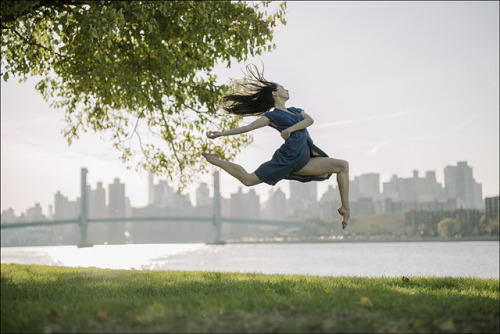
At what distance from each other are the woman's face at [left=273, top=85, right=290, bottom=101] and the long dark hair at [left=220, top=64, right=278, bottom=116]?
6 cm

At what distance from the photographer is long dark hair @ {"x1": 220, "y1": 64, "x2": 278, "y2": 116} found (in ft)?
23.7

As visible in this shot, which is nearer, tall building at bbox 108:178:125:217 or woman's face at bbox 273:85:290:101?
woman's face at bbox 273:85:290:101

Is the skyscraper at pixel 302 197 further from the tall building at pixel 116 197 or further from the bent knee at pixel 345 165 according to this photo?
the bent knee at pixel 345 165

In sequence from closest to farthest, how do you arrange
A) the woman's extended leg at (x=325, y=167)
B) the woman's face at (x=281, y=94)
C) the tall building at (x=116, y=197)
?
the woman's extended leg at (x=325, y=167) < the woman's face at (x=281, y=94) < the tall building at (x=116, y=197)

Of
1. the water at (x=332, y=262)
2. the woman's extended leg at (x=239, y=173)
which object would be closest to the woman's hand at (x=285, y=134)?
the woman's extended leg at (x=239, y=173)

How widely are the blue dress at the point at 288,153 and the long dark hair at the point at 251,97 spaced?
0.42 metres

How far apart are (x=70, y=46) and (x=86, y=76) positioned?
1.51m

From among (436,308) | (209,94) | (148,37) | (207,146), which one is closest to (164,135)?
(207,146)

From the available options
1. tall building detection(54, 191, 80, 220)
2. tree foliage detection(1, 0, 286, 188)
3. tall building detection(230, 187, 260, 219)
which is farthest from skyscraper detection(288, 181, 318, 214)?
tree foliage detection(1, 0, 286, 188)

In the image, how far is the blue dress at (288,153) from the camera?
6.62m

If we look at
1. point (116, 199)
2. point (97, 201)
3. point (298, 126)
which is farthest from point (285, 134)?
point (97, 201)

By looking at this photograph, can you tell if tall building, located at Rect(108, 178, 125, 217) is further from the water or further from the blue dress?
the blue dress

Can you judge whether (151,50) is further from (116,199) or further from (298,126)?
(116,199)

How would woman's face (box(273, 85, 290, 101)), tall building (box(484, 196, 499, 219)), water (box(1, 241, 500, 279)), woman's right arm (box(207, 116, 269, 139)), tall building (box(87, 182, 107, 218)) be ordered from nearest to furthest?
woman's right arm (box(207, 116, 269, 139)) < woman's face (box(273, 85, 290, 101)) < water (box(1, 241, 500, 279)) < tall building (box(484, 196, 499, 219)) < tall building (box(87, 182, 107, 218))
